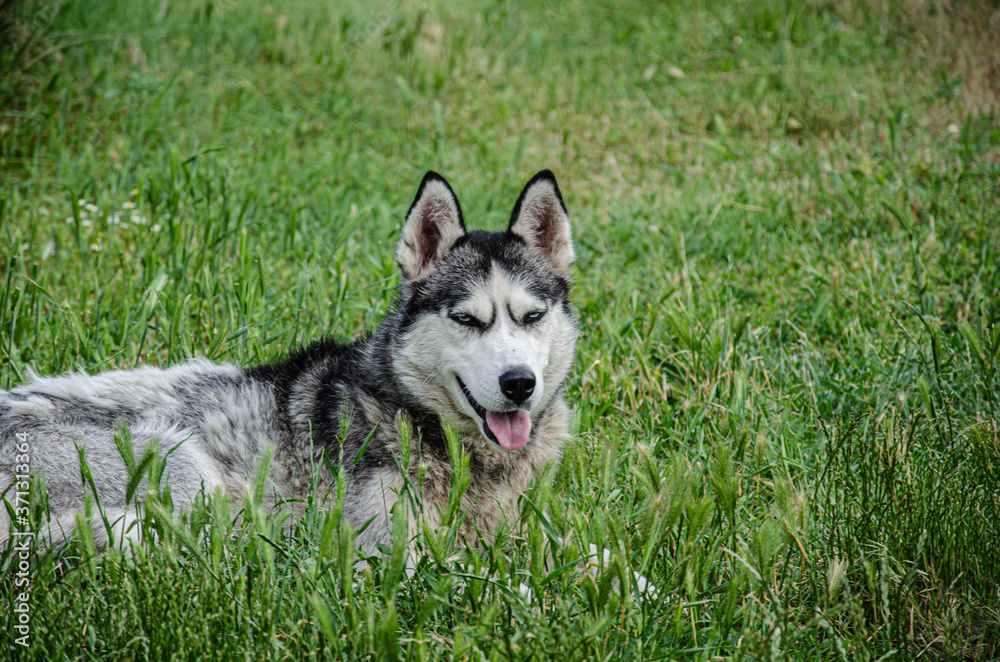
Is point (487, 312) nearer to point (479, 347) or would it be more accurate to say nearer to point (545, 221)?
point (479, 347)

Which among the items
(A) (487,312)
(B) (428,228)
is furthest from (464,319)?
(B) (428,228)

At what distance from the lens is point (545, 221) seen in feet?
12.9

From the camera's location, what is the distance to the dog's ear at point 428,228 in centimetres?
368

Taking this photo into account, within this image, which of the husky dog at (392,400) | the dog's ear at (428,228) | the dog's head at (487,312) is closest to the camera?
the husky dog at (392,400)

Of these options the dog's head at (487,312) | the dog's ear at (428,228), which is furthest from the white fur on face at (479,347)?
the dog's ear at (428,228)

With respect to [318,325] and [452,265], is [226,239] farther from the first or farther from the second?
[452,265]

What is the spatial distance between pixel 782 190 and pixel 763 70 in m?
2.74

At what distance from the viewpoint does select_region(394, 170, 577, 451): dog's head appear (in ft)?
10.8
